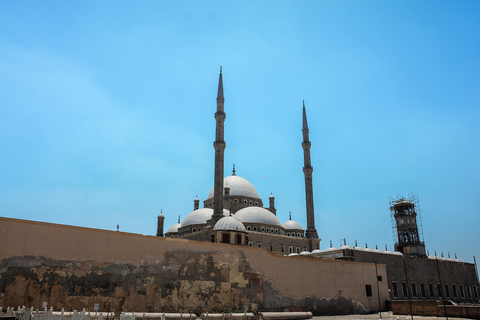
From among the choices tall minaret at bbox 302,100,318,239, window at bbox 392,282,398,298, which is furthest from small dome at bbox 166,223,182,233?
window at bbox 392,282,398,298

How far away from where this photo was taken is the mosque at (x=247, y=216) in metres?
33.4

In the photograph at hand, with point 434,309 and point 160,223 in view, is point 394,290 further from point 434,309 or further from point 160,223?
point 160,223

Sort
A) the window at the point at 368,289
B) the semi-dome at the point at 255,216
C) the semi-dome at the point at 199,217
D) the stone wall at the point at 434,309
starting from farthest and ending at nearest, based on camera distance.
Result: the semi-dome at the point at 199,217 → the semi-dome at the point at 255,216 → the window at the point at 368,289 → the stone wall at the point at 434,309

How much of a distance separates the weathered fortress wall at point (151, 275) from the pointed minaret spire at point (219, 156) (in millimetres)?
12330

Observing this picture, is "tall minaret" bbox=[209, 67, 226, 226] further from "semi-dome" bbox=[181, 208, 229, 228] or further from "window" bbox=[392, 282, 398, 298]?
"window" bbox=[392, 282, 398, 298]

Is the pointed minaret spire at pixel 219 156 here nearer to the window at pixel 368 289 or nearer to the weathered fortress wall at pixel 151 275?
the weathered fortress wall at pixel 151 275

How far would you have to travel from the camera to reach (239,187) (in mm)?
41875

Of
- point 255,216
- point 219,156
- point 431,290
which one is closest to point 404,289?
point 431,290

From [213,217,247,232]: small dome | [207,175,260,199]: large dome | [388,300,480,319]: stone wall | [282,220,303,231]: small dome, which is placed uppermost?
[207,175,260,199]: large dome

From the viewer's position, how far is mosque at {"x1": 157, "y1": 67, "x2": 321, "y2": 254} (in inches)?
1314

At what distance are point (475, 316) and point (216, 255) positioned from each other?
42.2 feet

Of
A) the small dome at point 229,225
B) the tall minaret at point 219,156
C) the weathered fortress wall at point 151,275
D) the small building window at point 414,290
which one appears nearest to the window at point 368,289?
the weathered fortress wall at point 151,275

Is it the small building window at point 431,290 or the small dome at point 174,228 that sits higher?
the small dome at point 174,228

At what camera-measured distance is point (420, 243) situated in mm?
40719
